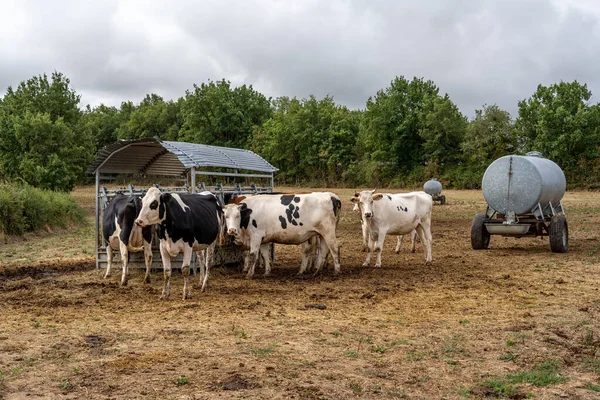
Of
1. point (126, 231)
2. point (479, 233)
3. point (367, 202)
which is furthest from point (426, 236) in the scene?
point (126, 231)

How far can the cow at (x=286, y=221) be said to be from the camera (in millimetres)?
13430

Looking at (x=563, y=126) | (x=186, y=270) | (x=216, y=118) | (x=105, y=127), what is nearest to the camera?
(x=186, y=270)

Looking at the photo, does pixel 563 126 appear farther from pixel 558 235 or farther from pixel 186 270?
pixel 186 270

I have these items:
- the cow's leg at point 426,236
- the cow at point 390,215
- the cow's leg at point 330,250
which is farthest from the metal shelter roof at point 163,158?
the cow's leg at point 426,236

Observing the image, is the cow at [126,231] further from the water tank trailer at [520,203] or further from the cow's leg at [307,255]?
the water tank trailer at [520,203]

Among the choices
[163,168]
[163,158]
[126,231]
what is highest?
[163,158]

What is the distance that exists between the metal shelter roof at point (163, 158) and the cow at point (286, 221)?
4.73 feet

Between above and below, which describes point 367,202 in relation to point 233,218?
above

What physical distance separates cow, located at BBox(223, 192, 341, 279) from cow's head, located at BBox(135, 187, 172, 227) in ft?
8.61

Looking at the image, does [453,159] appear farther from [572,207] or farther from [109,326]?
[109,326]

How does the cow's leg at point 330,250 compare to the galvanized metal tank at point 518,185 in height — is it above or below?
below

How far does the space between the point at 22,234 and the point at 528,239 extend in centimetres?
1701

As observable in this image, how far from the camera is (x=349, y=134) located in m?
68.1

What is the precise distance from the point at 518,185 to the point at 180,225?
1014cm
